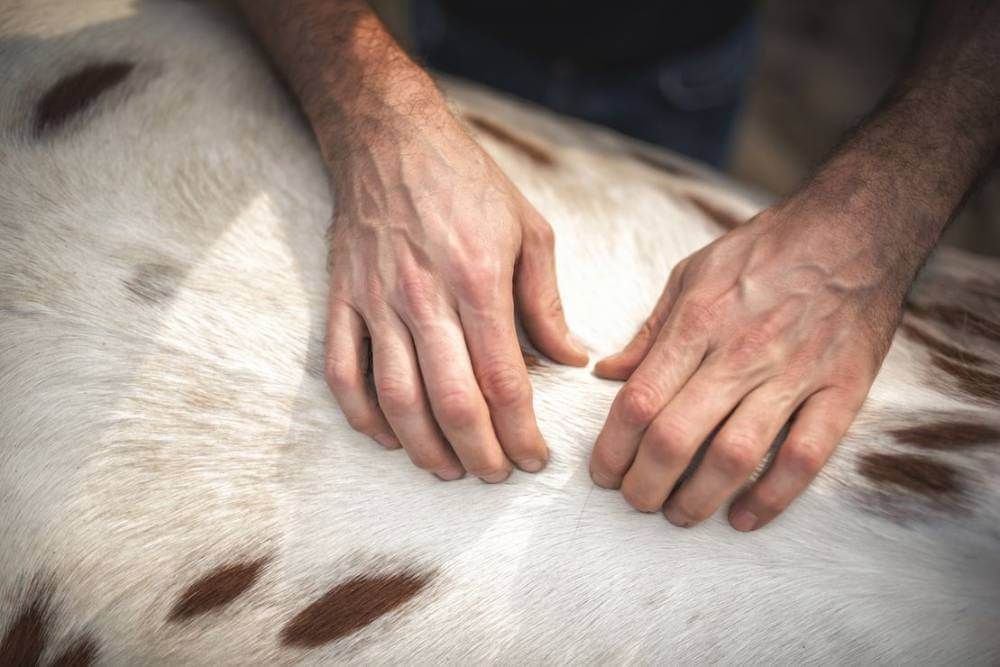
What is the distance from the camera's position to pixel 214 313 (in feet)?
2.49

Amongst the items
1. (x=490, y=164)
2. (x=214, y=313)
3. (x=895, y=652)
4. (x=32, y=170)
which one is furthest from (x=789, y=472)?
(x=32, y=170)

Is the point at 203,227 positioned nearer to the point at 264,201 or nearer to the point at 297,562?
the point at 264,201

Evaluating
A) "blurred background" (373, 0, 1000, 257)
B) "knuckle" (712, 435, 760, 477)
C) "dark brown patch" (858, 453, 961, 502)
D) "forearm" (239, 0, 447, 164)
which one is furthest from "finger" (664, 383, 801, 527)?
"blurred background" (373, 0, 1000, 257)

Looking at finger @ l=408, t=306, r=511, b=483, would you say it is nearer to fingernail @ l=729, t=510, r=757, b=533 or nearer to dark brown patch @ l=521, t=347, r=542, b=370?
dark brown patch @ l=521, t=347, r=542, b=370

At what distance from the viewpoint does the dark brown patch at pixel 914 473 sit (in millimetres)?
705

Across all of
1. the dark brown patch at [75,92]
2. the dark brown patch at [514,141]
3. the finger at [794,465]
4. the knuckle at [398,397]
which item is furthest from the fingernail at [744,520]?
the dark brown patch at [75,92]

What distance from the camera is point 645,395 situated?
2.32 ft

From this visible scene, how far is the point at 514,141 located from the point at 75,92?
59 centimetres

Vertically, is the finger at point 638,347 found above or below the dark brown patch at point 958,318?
below

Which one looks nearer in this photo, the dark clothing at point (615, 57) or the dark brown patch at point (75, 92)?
the dark brown patch at point (75, 92)

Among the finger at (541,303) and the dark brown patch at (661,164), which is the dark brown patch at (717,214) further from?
the finger at (541,303)

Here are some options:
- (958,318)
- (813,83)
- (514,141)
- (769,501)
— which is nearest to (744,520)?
(769,501)

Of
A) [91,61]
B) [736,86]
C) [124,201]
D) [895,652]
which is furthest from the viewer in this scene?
[736,86]

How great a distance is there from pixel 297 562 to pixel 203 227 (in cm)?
39
